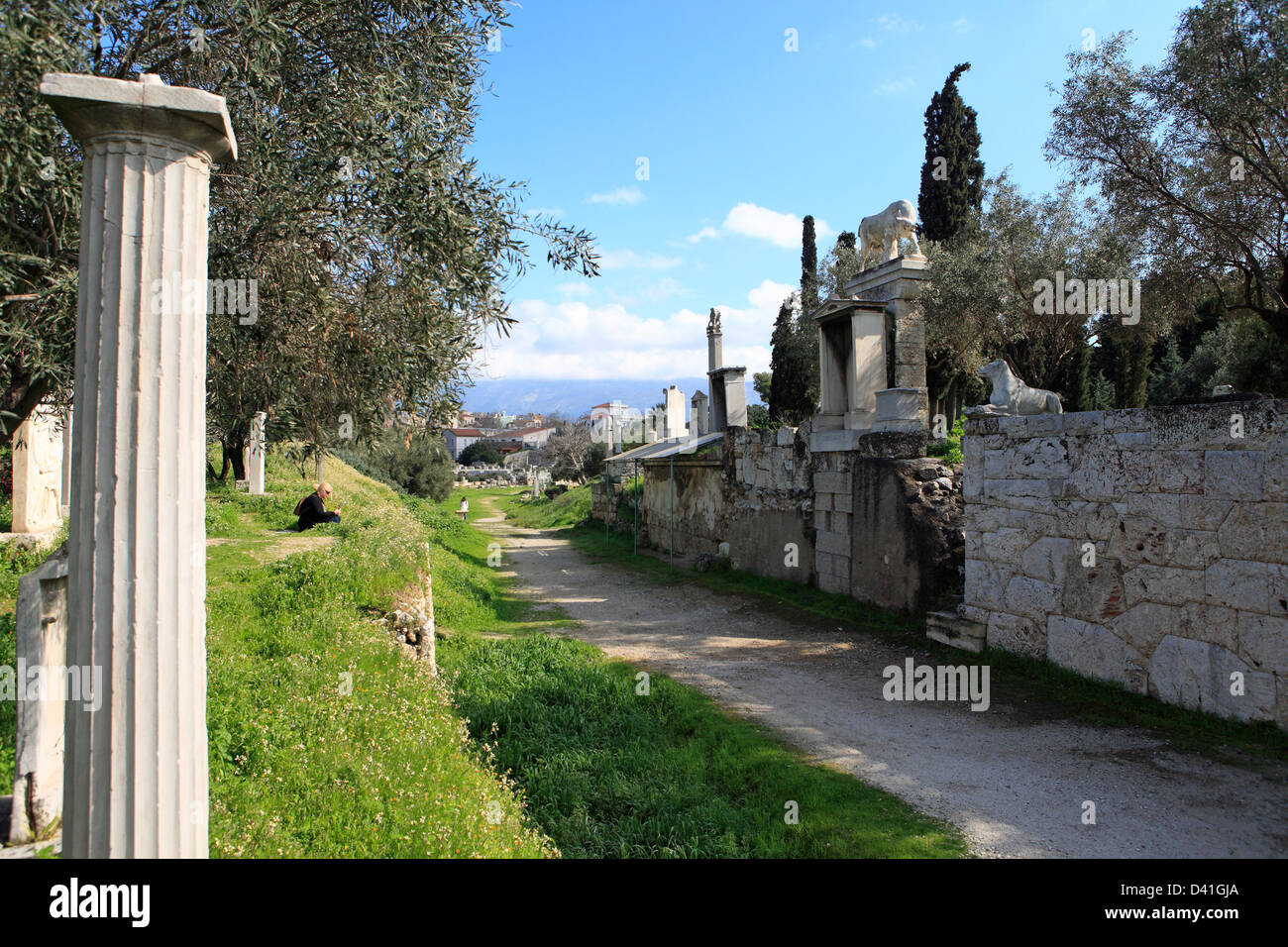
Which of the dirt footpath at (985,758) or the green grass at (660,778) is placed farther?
the green grass at (660,778)

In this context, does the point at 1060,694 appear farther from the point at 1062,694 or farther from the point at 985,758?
the point at 985,758

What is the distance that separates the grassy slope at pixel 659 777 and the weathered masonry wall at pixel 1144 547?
3265mm

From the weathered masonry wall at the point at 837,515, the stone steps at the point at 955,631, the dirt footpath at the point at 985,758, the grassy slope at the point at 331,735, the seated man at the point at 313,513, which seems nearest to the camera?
the grassy slope at the point at 331,735

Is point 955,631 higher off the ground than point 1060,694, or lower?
higher

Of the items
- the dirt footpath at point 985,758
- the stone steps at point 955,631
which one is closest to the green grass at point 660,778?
the dirt footpath at point 985,758

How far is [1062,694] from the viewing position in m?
7.36

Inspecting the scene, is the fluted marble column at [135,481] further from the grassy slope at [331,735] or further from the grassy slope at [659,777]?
the grassy slope at [659,777]

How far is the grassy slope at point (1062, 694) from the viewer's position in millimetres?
5934

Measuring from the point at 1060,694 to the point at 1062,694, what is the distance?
0.02 meters

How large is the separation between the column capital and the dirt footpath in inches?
222

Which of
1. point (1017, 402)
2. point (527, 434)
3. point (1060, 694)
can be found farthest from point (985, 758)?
point (527, 434)

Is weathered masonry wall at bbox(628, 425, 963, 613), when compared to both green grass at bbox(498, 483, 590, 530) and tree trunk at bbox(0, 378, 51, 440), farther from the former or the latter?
green grass at bbox(498, 483, 590, 530)

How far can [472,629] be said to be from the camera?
1090cm

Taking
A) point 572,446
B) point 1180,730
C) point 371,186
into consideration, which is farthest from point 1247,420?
point 572,446
